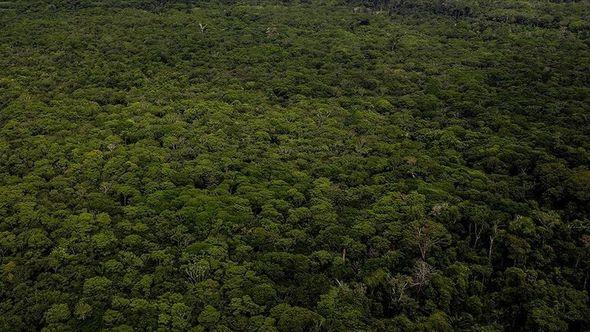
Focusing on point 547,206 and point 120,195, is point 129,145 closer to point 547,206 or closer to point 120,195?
point 120,195

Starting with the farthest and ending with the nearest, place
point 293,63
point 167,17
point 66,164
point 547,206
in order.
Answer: point 167,17 → point 293,63 → point 66,164 → point 547,206

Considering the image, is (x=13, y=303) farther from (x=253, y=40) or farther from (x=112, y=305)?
(x=253, y=40)

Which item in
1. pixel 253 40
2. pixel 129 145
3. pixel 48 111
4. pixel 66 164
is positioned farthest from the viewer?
pixel 253 40

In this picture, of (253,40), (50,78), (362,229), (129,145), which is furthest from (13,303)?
(253,40)

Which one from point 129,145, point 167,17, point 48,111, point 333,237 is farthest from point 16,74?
point 333,237

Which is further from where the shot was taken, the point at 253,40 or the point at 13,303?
the point at 253,40

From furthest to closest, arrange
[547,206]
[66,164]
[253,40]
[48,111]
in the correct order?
[253,40]
[48,111]
[66,164]
[547,206]
